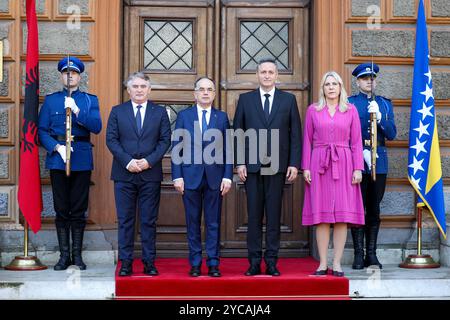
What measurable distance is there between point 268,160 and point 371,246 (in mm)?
1470

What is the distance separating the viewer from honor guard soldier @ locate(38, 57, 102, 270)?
319 inches

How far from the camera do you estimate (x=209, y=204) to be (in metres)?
7.72

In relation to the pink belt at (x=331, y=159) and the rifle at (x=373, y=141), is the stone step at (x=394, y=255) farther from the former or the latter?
the pink belt at (x=331, y=159)

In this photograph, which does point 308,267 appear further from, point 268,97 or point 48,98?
point 48,98

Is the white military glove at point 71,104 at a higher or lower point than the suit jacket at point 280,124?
higher

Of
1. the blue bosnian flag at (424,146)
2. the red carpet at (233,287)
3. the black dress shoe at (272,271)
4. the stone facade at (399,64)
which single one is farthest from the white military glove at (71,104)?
the blue bosnian flag at (424,146)

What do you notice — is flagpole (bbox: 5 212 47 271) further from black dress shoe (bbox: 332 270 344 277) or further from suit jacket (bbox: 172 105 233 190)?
black dress shoe (bbox: 332 270 344 277)

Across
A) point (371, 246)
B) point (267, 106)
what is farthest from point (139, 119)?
point (371, 246)

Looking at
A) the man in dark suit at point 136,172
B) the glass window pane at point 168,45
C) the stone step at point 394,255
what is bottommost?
the stone step at point 394,255

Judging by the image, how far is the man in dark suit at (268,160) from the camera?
773 cm

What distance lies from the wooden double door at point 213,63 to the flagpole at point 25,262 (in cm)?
134

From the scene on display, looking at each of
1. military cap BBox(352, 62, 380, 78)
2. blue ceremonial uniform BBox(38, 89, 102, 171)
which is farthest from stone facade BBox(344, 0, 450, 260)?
blue ceremonial uniform BBox(38, 89, 102, 171)

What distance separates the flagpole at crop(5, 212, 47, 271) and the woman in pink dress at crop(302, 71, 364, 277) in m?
2.59
